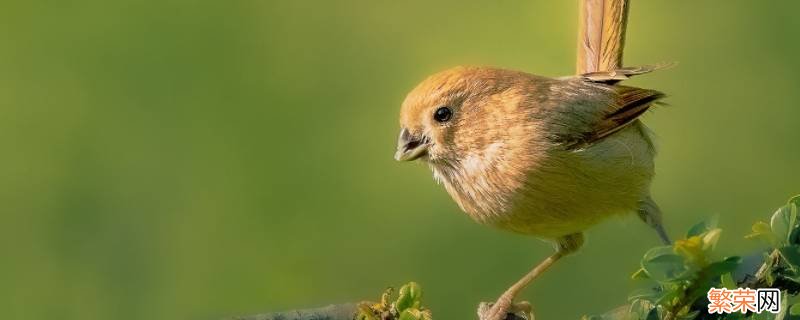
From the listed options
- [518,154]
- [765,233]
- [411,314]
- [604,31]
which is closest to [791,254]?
[765,233]

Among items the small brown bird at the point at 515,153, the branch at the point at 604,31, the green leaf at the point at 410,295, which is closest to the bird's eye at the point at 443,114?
the small brown bird at the point at 515,153

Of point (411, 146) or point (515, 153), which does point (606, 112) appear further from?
point (411, 146)

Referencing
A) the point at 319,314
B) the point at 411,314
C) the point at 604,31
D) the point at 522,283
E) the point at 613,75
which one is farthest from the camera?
the point at 604,31

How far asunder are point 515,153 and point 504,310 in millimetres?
295

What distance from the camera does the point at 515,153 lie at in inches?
75.5

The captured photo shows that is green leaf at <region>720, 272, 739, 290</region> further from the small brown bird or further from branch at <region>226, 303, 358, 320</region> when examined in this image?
the small brown bird

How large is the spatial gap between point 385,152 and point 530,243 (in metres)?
0.54

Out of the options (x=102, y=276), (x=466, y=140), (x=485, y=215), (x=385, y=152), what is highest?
(x=466, y=140)

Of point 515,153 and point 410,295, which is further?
point 515,153

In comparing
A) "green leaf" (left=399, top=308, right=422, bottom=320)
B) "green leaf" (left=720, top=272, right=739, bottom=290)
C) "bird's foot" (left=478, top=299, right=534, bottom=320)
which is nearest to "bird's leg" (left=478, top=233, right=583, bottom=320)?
"bird's foot" (left=478, top=299, right=534, bottom=320)

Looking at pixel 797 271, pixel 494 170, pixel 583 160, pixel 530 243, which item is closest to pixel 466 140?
pixel 494 170

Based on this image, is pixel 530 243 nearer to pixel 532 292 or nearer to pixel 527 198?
pixel 532 292

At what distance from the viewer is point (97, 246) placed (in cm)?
312

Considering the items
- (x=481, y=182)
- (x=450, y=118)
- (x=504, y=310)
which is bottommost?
(x=504, y=310)
